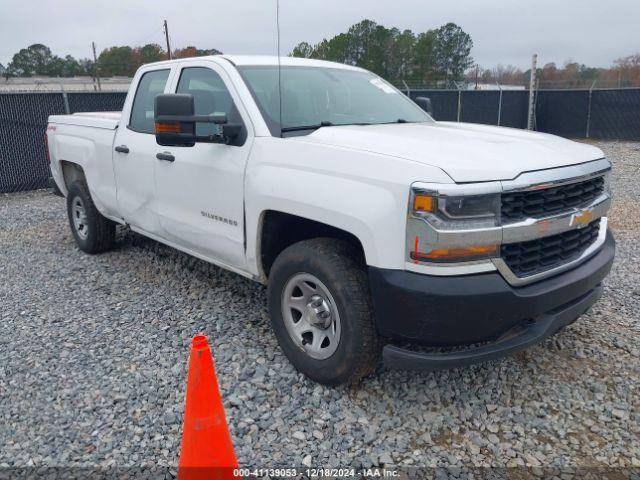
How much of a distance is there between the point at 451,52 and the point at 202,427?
4523 cm

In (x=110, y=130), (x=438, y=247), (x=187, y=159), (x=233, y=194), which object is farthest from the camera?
(x=110, y=130)

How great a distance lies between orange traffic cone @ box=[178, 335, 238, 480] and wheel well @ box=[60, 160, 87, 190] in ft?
14.1

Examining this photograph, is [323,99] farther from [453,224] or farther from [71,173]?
[71,173]

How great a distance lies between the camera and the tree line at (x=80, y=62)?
3994 cm

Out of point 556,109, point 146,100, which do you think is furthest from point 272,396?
point 556,109

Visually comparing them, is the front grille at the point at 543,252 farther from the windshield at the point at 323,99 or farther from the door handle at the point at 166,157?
the door handle at the point at 166,157

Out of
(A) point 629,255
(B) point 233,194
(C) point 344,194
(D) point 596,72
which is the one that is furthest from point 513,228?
(D) point 596,72

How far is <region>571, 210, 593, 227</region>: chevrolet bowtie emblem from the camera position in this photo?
302 centimetres

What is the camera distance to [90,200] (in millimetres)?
5867

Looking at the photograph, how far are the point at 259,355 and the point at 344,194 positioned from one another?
1.38 m

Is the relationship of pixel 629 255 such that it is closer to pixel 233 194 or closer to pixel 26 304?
pixel 233 194

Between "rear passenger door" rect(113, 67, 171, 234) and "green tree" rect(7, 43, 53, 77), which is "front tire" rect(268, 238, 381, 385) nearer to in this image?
"rear passenger door" rect(113, 67, 171, 234)

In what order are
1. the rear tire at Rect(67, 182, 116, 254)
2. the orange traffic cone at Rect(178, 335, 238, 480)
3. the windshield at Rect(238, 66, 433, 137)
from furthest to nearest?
the rear tire at Rect(67, 182, 116, 254)
the windshield at Rect(238, 66, 433, 137)
the orange traffic cone at Rect(178, 335, 238, 480)

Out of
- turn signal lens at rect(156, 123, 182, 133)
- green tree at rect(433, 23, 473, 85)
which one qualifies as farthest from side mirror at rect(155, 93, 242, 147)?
green tree at rect(433, 23, 473, 85)
